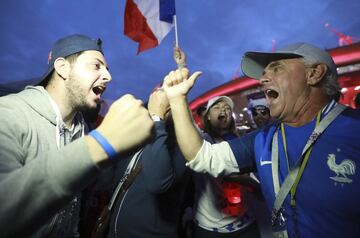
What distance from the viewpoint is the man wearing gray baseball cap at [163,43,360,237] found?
59.1 inches

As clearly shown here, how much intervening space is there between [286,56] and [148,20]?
234cm

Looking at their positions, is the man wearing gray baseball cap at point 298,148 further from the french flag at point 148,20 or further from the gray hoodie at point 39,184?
the french flag at point 148,20

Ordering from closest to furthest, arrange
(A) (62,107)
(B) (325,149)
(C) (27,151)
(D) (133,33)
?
(C) (27,151) → (B) (325,149) → (A) (62,107) → (D) (133,33)

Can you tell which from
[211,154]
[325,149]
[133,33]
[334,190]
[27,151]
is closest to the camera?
[27,151]

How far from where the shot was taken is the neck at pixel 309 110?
6.24 ft

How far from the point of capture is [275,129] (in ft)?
6.75

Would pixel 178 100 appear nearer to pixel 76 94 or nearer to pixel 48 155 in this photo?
pixel 76 94

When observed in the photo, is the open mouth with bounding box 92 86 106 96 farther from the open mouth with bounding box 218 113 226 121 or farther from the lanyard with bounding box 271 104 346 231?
the open mouth with bounding box 218 113 226 121

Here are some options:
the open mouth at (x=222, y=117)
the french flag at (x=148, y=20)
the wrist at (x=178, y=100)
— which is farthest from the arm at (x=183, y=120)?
the open mouth at (x=222, y=117)

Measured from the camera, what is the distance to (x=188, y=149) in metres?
1.92

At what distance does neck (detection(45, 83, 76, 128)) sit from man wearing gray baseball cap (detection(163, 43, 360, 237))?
2.75ft

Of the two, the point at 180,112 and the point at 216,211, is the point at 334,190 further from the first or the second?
the point at 216,211

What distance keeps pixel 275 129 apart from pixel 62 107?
185 centimetres

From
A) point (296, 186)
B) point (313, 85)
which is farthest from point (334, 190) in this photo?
point (313, 85)
